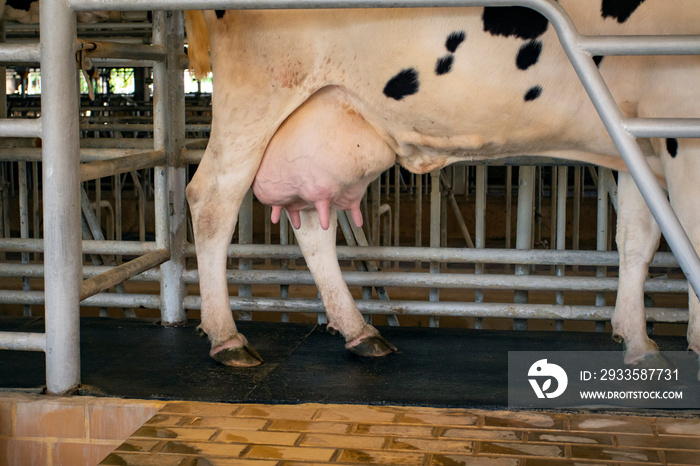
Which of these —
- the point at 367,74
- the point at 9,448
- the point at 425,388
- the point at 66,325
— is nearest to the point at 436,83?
the point at 367,74

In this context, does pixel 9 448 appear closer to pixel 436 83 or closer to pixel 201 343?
pixel 201 343

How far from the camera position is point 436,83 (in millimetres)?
2686

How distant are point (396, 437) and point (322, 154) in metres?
1.24

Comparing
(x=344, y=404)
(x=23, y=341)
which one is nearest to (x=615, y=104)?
(x=344, y=404)

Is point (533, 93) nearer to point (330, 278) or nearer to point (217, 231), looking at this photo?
point (330, 278)

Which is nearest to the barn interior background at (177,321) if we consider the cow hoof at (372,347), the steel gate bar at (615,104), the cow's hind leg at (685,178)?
the cow hoof at (372,347)

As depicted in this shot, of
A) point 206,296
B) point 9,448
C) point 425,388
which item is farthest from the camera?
point 206,296

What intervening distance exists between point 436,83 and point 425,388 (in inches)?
39.0

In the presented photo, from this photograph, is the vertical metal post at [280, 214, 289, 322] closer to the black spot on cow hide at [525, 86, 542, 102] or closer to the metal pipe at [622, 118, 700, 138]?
the black spot on cow hide at [525, 86, 542, 102]

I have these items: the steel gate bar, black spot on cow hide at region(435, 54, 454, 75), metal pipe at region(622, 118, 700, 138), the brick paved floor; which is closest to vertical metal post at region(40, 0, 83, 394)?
the brick paved floor

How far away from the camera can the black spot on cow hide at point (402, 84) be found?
2707mm

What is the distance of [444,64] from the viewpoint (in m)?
2.65

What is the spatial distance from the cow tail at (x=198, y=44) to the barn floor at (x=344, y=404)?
110 cm

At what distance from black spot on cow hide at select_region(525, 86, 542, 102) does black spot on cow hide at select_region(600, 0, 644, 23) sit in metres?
0.30
